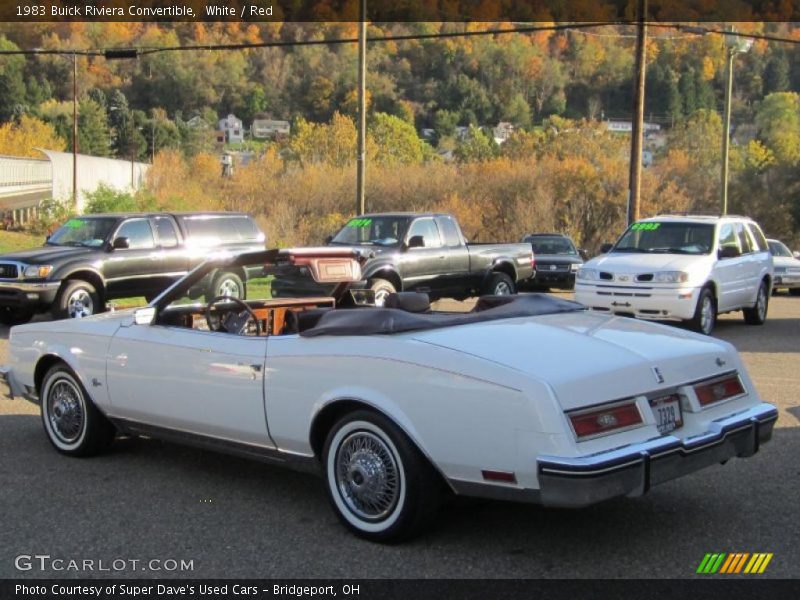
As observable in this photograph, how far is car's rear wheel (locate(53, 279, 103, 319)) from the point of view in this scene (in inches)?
569

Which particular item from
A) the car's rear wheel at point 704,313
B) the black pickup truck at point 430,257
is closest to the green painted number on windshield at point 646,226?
the car's rear wheel at point 704,313

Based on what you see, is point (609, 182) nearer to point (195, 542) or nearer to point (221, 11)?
point (221, 11)

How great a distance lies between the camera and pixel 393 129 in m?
87.0

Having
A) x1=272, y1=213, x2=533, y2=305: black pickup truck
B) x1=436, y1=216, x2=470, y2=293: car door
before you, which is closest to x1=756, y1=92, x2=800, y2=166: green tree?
x1=272, y1=213, x2=533, y2=305: black pickup truck

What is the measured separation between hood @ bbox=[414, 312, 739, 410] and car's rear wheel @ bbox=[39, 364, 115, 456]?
2755 mm

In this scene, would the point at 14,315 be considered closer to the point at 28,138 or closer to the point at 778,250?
the point at 778,250

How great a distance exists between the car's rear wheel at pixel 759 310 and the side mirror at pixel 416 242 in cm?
548

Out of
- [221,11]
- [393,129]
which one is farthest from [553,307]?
[393,129]

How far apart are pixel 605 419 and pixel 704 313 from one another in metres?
10.0

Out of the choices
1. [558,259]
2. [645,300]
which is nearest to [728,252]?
[645,300]

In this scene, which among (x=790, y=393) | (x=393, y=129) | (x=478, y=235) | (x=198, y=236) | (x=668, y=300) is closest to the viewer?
(x=790, y=393)

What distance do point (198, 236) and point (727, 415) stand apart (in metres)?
12.9

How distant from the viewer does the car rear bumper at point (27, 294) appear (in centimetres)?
1427

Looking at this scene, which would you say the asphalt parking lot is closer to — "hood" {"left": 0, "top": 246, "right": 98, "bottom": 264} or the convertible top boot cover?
the convertible top boot cover
